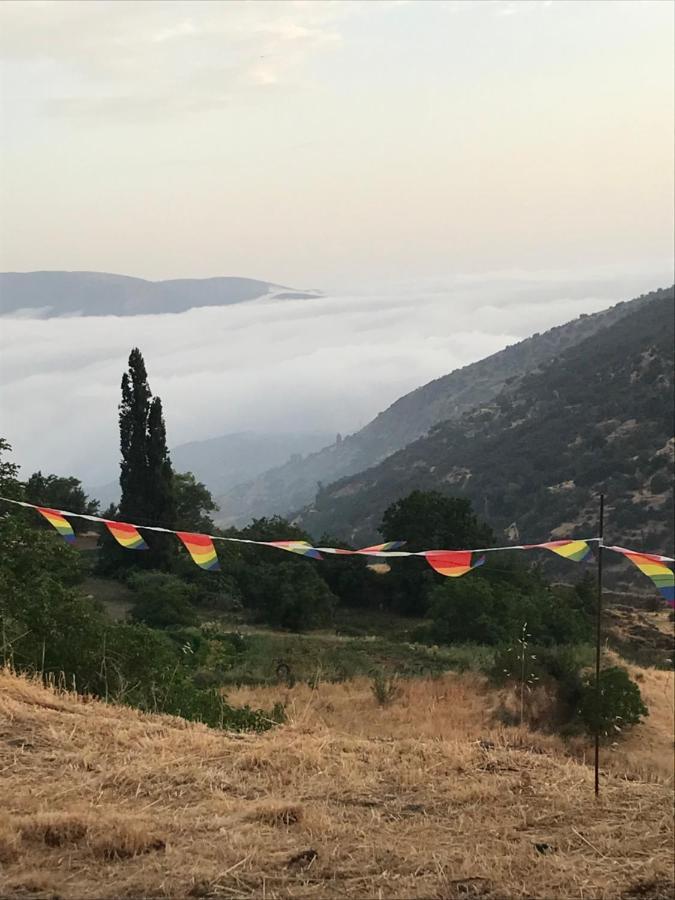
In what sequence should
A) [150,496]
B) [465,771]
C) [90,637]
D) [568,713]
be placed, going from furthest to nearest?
1. [150,496]
2. [568,713]
3. [90,637]
4. [465,771]

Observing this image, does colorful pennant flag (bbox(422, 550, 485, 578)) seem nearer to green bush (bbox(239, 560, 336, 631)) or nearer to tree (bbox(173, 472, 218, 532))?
green bush (bbox(239, 560, 336, 631))

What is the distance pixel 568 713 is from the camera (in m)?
20.6

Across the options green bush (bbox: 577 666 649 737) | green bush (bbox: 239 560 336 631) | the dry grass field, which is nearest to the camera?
the dry grass field

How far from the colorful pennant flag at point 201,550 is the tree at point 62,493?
3587 centimetres

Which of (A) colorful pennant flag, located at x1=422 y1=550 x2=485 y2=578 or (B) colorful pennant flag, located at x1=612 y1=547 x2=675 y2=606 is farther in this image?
(A) colorful pennant flag, located at x1=422 y1=550 x2=485 y2=578

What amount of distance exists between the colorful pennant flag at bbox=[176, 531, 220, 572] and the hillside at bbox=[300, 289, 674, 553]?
57784mm

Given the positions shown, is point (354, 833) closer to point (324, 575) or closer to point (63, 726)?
point (63, 726)

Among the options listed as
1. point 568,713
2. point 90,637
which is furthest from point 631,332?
point 90,637

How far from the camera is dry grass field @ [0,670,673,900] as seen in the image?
5098mm

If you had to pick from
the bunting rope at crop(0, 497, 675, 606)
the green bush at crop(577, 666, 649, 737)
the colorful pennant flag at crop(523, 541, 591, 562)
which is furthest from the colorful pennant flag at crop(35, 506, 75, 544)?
the green bush at crop(577, 666, 649, 737)

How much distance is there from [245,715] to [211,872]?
6626mm

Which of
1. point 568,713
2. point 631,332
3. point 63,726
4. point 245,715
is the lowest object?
point 568,713

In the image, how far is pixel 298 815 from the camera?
6090 millimetres

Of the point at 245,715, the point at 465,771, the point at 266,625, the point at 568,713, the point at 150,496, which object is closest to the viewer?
the point at 465,771
